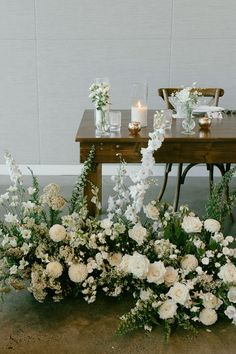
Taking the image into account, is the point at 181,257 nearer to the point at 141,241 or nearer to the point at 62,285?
the point at 141,241

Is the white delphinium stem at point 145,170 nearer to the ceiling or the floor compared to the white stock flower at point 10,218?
nearer to the ceiling

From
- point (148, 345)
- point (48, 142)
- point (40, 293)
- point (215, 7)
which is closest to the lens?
point (148, 345)

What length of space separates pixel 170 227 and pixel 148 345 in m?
0.45

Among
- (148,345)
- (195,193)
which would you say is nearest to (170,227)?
(148,345)

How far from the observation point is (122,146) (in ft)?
7.77

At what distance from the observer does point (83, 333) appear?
1509 millimetres

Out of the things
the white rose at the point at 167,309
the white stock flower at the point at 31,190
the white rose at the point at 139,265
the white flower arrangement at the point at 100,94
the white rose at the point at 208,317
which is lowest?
the white rose at the point at 208,317

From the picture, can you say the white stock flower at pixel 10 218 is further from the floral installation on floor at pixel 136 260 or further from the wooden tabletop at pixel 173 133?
the wooden tabletop at pixel 173 133

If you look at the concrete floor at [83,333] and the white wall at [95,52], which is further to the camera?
the white wall at [95,52]

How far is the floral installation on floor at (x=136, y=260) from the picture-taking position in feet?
5.11

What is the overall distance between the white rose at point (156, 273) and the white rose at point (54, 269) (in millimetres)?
297

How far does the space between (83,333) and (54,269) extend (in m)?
0.23

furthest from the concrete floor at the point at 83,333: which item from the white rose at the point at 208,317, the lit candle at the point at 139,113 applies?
the lit candle at the point at 139,113

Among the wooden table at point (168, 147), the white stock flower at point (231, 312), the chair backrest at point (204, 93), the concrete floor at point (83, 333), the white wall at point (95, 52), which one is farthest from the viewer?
the white wall at point (95, 52)
